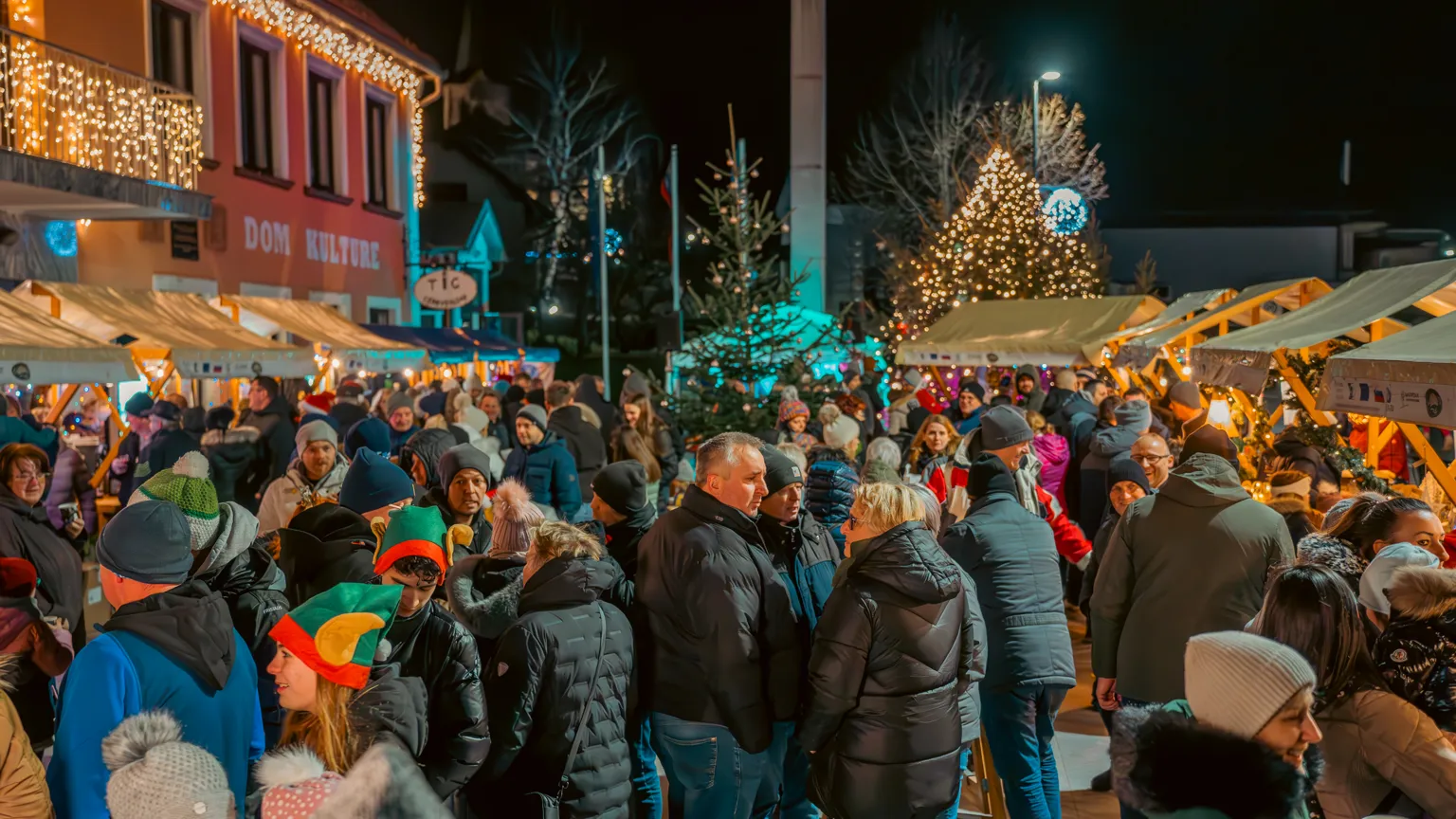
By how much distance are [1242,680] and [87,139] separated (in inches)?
Answer: 526

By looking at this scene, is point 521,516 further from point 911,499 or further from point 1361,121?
point 1361,121

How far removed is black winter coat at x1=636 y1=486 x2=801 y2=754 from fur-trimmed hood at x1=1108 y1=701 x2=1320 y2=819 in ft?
6.68

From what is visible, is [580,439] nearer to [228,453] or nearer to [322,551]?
[228,453]

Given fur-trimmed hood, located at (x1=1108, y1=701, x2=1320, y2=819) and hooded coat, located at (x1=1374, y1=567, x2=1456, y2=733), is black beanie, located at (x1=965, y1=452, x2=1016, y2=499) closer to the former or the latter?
hooded coat, located at (x1=1374, y1=567, x2=1456, y2=733)

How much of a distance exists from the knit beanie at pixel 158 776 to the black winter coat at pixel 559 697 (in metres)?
1.73

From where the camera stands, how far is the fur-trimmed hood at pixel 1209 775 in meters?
2.48

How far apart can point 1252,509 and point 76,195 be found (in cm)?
1162

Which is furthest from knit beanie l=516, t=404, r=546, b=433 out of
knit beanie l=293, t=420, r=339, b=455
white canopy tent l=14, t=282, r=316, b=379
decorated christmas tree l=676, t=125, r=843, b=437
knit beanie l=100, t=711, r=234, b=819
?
knit beanie l=100, t=711, r=234, b=819

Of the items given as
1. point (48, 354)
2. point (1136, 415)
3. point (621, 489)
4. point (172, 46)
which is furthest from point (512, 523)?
point (172, 46)

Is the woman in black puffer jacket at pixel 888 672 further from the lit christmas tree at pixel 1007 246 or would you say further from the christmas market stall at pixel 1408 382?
the lit christmas tree at pixel 1007 246

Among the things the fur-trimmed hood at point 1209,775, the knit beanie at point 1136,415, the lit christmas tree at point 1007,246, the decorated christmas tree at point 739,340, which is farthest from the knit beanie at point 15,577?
the lit christmas tree at point 1007,246

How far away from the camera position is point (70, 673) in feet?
10.9

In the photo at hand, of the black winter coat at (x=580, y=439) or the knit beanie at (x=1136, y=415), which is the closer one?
the knit beanie at (x=1136, y=415)

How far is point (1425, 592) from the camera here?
3.77 meters
